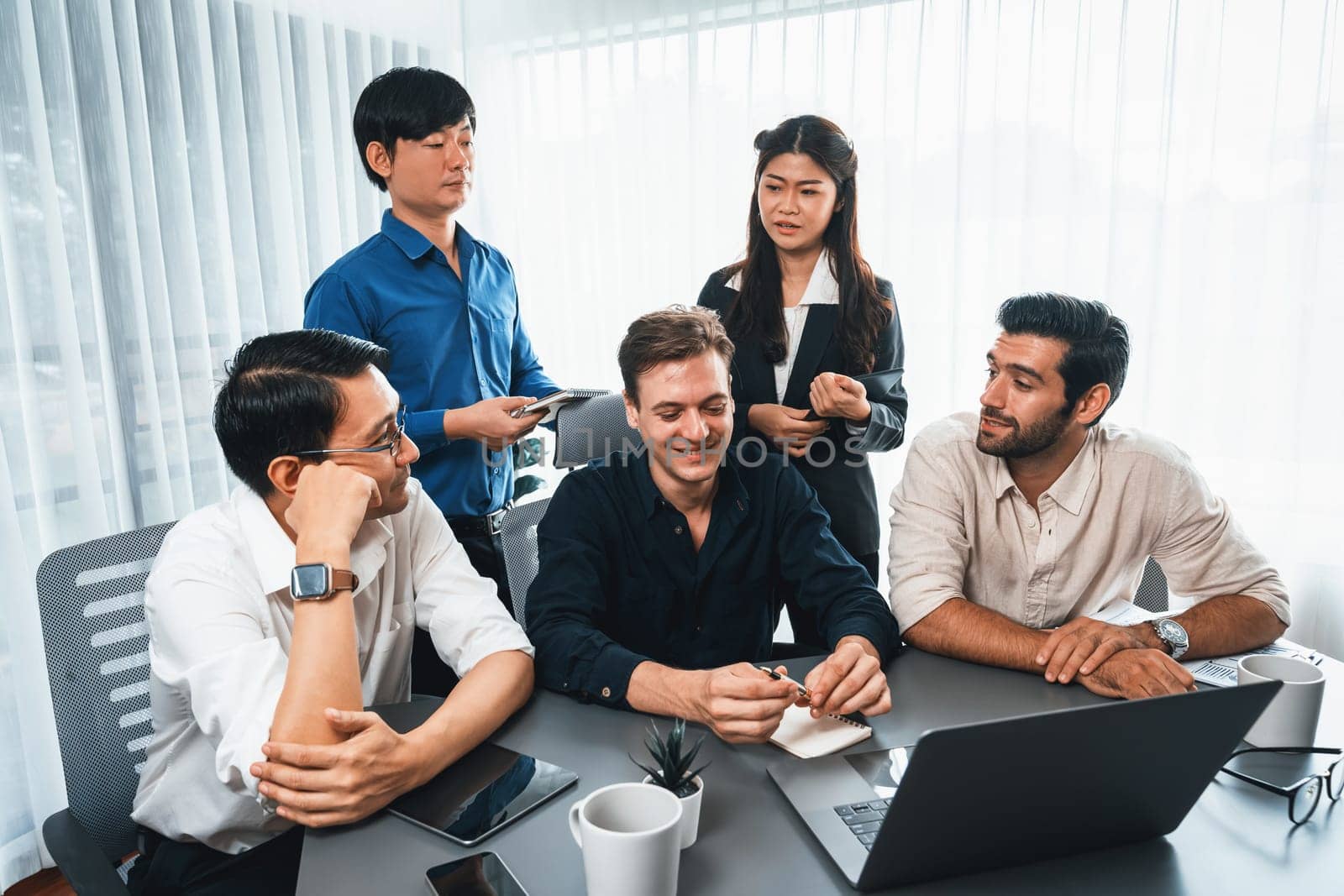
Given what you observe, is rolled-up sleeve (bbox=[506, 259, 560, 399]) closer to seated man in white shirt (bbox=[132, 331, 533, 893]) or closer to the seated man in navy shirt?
the seated man in navy shirt

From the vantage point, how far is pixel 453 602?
1610mm

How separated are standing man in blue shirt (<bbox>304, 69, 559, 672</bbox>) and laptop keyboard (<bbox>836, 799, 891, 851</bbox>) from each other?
1351 millimetres

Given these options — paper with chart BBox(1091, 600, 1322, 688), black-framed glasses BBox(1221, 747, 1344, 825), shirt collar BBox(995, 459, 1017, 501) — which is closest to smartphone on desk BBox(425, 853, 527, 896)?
black-framed glasses BBox(1221, 747, 1344, 825)

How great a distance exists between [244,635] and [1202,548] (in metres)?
1.78

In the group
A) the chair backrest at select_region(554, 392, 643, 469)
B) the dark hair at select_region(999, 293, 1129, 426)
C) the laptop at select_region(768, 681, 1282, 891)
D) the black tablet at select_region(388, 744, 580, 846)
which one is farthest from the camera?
the chair backrest at select_region(554, 392, 643, 469)

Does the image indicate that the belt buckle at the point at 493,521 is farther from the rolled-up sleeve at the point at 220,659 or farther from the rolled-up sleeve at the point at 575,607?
the rolled-up sleeve at the point at 220,659

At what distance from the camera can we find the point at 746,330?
2.35 metres

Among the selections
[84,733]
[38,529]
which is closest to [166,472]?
[38,529]

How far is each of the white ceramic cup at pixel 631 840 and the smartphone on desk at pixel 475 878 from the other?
0.09m

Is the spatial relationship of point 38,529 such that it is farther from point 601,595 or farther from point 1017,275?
point 1017,275

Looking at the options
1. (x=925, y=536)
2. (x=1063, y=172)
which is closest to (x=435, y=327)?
(x=925, y=536)

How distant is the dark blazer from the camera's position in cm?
231

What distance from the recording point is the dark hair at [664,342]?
5.81 ft

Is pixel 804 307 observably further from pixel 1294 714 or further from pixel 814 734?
pixel 1294 714
